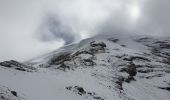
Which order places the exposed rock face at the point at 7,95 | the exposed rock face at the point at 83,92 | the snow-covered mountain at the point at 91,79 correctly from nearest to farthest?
the exposed rock face at the point at 7,95 < the snow-covered mountain at the point at 91,79 < the exposed rock face at the point at 83,92

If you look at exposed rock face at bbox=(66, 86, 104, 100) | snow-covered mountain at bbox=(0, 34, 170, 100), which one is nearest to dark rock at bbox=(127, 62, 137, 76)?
snow-covered mountain at bbox=(0, 34, 170, 100)

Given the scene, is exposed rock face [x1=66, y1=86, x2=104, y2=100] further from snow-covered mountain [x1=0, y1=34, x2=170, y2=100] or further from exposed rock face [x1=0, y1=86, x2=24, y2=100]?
exposed rock face [x1=0, y1=86, x2=24, y2=100]

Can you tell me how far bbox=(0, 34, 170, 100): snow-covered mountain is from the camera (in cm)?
2737

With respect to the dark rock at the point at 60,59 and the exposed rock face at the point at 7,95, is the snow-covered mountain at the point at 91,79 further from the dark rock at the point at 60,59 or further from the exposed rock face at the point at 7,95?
the dark rock at the point at 60,59

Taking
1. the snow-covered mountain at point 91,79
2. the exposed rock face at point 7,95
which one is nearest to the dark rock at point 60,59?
the snow-covered mountain at point 91,79

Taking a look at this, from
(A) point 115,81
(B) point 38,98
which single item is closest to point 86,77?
(A) point 115,81

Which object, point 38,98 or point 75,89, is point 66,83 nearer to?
point 75,89

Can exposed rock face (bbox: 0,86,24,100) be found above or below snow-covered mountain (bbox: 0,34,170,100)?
below

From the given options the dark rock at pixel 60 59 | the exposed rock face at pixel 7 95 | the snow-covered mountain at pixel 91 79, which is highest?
the dark rock at pixel 60 59

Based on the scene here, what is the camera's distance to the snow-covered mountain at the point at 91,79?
27372 mm

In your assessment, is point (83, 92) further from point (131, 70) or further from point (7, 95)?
point (131, 70)

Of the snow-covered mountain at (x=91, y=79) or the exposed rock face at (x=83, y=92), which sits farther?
the exposed rock face at (x=83, y=92)

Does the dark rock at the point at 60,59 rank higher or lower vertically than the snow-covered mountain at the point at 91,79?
higher

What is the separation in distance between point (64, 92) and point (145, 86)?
24086 millimetres
